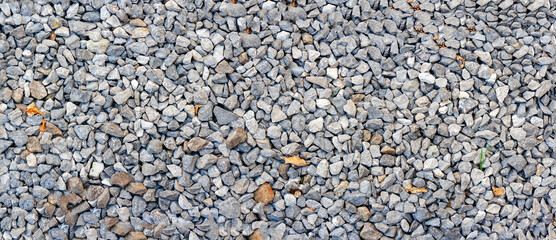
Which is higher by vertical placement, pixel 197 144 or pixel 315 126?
pixel 315 126

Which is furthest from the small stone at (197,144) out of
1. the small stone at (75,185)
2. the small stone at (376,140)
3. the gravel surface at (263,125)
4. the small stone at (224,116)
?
the small stone at (376,140)

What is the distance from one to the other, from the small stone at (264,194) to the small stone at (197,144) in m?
0.30

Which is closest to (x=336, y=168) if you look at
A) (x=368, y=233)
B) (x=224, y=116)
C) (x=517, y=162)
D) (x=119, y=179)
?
(x=368, y=233)

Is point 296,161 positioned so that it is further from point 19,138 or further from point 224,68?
point 19,138

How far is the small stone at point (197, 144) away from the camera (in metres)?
2.20

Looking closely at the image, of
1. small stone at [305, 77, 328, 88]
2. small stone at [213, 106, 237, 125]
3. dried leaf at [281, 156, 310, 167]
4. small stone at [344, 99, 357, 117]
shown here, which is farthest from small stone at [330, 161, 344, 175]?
small stone at [213, 106, 237, 125]

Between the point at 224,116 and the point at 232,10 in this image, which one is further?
the point at 232,10

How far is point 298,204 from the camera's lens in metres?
2.23

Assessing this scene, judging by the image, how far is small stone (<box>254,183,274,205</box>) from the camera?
7.27ft

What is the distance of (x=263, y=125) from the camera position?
7.45 feet

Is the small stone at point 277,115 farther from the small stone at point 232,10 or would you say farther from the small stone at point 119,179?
the small stone at point 119,179

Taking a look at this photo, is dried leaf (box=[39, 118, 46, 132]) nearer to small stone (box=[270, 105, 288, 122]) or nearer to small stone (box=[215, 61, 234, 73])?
small stone (box=[215, 61, 234, 73])

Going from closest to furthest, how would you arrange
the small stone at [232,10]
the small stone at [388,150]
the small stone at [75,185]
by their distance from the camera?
the small stone at [75,185], the small stone at [388,150], the small stone at [232,10]

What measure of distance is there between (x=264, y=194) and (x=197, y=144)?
1.16 feet
